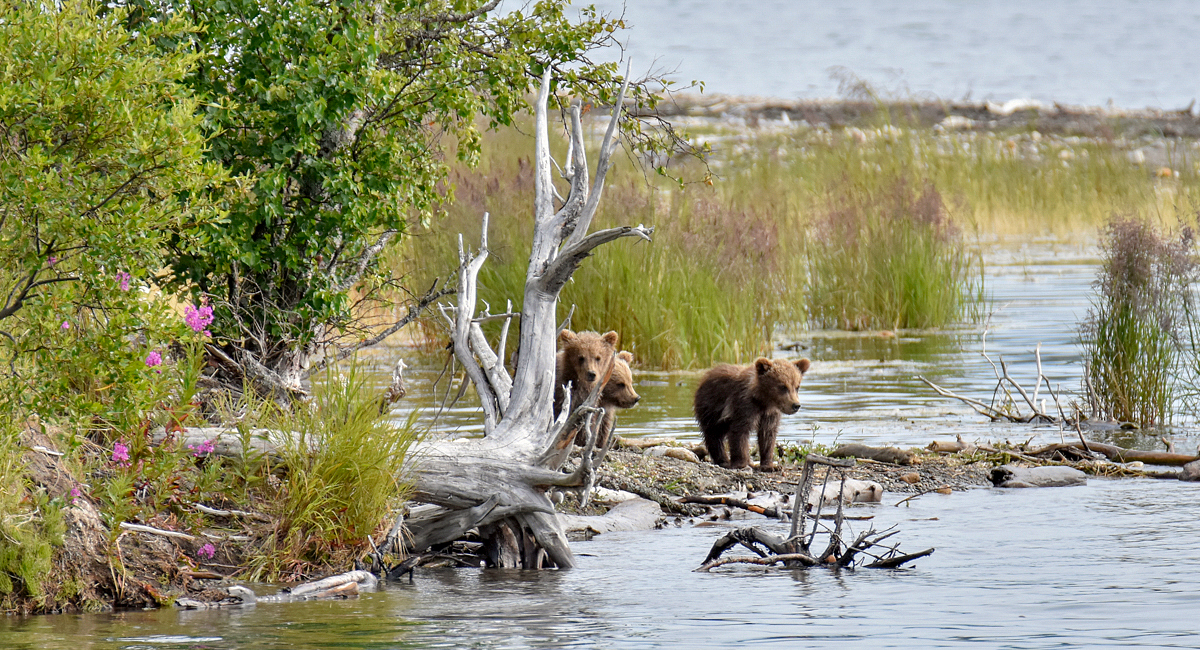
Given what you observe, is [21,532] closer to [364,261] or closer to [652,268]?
[364,261]

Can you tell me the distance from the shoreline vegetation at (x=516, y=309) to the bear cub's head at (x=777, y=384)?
0.53 meters

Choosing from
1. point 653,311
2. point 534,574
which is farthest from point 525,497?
point 653,311

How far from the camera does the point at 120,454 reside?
683cm

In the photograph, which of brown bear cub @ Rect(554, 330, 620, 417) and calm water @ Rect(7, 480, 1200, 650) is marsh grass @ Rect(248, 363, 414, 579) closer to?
calm water @ Rect(7, 480, 1200, 650)

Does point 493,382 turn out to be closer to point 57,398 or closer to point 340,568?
point 340,568

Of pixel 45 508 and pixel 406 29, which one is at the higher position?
pixel 406 29

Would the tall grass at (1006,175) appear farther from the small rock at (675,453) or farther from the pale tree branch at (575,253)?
the pale tree branch at (575,253)

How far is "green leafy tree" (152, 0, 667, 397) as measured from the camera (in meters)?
8.55

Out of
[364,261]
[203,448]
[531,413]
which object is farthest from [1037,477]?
[203,448]

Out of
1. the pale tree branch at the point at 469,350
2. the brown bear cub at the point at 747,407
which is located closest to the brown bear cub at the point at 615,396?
the brown bear cub at the point at 747,407

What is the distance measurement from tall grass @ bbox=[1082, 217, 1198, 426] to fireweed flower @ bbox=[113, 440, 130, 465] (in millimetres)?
7928

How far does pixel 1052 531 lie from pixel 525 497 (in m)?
3.11

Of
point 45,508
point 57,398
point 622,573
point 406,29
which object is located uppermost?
point 406,29

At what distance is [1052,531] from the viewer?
8.33 meters
